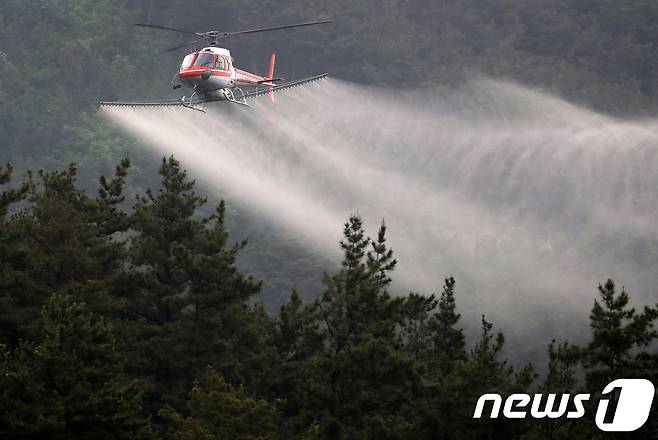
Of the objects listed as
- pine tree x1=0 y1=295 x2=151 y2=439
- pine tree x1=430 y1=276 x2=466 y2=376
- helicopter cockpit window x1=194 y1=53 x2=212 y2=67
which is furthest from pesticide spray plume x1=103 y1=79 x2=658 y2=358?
pine tree x1=0 y1=295 x2=151 y2=439

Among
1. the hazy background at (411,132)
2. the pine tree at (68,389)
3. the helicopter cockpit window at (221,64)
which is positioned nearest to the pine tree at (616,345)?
the pine tree at (68,389)

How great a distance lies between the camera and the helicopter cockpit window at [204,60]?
6694 centimetres

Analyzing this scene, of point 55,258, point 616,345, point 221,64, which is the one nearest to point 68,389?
point 55,258

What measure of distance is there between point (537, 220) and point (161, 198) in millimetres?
105136

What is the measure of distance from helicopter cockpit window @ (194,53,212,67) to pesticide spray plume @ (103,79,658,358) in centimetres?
6615

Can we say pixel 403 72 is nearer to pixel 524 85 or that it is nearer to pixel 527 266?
pixel 524 85

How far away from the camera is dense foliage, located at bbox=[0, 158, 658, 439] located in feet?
126

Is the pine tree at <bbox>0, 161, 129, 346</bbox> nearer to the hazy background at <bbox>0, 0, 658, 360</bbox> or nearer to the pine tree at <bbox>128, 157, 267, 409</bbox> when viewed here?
the pine tree at <bbox>128, 157, 267, 409</bbox>

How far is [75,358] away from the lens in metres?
37.9

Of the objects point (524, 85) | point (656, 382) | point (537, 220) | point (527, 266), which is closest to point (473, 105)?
point (524, 85)

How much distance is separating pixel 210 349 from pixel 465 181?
116m

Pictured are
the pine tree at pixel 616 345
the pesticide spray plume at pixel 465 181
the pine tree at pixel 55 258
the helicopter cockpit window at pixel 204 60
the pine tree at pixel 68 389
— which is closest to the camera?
the pine tree at pixel 68 389

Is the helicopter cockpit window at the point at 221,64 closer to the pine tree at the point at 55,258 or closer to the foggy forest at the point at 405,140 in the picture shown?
the pine tree at the point at 55,258

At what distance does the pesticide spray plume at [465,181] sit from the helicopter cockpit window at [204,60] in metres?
66.2
